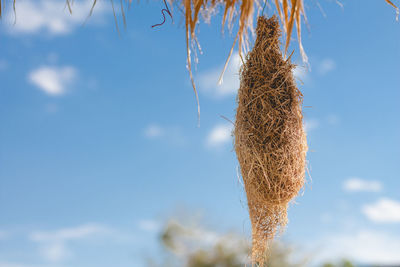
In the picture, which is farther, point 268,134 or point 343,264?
point 343,264

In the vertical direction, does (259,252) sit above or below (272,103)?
below

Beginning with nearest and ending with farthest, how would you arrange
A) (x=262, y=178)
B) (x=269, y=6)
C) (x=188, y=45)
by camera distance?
(x=188, y=45) → (x=262, y=178) → (x=269, y=6)

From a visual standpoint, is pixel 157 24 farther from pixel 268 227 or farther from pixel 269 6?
pixel 268 227

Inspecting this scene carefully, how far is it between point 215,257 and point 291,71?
16.2ft

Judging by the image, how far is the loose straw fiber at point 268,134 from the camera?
231cm

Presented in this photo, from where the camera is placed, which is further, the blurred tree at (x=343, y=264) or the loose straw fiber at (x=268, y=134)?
the blurred tree at (x=343, y=264)

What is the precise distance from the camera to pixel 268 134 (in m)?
2.30

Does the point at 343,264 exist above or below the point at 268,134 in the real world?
above

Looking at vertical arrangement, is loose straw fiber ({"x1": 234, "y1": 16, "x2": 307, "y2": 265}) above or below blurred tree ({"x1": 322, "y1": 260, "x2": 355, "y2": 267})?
below

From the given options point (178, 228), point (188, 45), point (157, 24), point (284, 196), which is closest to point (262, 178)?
point (284, 196)

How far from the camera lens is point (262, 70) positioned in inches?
95.1

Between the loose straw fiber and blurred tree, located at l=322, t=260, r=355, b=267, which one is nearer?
the loose straw fiber

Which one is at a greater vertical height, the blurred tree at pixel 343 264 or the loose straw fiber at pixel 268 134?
the blurred tree at pixel 343 264

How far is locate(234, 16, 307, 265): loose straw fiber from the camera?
2.31 metres
